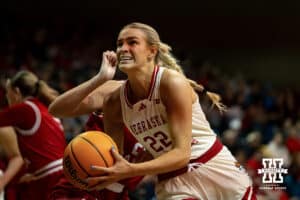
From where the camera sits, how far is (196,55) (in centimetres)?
1309

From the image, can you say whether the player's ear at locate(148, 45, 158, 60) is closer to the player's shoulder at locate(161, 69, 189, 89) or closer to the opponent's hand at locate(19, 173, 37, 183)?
the player's shoulder at locate(161, 69, 189, 89)

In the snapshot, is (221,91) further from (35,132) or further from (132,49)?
(132,49)

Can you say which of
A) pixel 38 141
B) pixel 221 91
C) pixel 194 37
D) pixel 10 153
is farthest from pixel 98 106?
pixel 194 37

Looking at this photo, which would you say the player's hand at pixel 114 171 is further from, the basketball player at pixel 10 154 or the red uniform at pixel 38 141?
the basketball player at pixel 10 154

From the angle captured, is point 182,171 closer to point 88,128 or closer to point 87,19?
point 88,128

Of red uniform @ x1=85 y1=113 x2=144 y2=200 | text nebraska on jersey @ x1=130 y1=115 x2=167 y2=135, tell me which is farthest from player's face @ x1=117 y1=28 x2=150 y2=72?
red uniform @ x1=85 y1=113 x2=144 y2=200

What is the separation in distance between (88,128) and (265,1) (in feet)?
30.4

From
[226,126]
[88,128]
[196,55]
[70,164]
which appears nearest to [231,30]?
[196,55]

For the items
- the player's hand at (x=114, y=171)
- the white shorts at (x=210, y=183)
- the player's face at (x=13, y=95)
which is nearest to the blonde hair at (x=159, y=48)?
the white shorts at (x=210, y=183)

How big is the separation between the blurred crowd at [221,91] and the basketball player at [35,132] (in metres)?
1.19

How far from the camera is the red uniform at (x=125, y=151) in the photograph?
413 centimetres

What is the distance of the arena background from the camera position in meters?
10.9

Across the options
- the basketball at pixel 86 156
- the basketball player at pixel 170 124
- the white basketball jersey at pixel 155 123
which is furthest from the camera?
the white basketball jersey at pixel 155 123

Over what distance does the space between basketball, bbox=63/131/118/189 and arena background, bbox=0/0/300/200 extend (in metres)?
6.93
